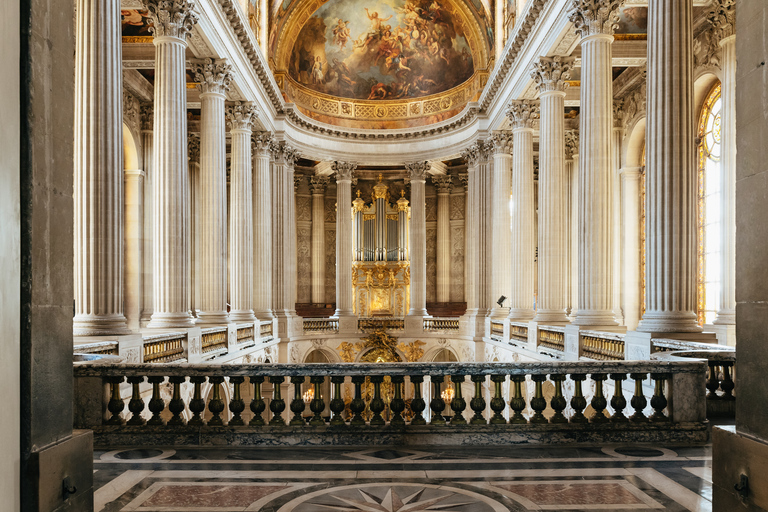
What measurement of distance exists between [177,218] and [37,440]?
1410 centimetres

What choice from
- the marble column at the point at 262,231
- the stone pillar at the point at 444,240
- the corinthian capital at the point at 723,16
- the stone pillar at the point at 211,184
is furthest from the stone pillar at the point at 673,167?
the stone pillar at the point at 444,240

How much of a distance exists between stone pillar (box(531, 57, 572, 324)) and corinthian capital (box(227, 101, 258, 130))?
37.0 feet

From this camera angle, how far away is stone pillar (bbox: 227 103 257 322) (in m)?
25.6

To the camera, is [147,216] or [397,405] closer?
[397,405]

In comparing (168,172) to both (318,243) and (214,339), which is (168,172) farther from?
(318,243)

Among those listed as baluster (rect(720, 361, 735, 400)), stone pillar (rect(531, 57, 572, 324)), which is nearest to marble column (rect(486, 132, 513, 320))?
stone pillar (rect(531, 57, 572, 324))

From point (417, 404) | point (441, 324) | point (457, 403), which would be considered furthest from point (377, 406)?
point (441, 324)

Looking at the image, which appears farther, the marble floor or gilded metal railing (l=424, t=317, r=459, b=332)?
gilded metal railing (l=424, t=317, r=459, b=332)

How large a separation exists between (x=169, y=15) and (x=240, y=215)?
1010 centimetres

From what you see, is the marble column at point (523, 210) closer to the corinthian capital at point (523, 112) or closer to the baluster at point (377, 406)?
the corinthian capital at point (523, 112)

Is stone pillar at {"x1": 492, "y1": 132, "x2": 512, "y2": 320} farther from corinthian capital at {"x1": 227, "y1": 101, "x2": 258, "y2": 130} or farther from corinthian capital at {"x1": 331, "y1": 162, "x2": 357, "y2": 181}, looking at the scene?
corinthian capital at {"x1": 227, "y1": 101, "x2": 258, "y2": 130}

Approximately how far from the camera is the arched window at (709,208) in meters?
21.0

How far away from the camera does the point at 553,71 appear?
21.6 meters

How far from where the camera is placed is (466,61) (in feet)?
112
